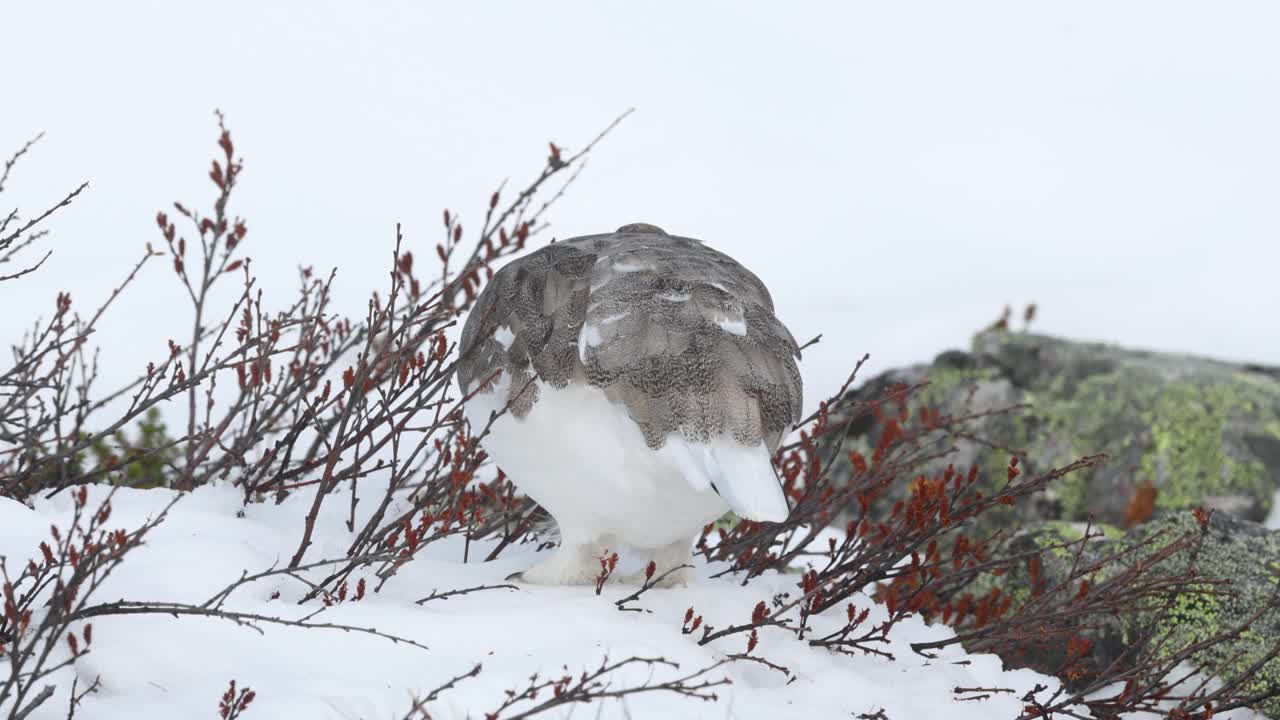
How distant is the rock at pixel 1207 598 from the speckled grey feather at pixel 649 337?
6.27ft

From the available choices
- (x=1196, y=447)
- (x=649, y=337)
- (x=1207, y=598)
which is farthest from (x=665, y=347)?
(x=1196, y=447)

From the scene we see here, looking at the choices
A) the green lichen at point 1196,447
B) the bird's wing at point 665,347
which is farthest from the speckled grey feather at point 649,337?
the green lichen at point 1196,447

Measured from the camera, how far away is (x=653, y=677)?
2.97 metres

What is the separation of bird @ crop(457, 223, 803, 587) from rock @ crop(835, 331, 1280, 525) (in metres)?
4.43

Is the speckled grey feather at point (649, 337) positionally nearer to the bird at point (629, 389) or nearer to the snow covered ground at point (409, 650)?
the bird at point (629, 389)

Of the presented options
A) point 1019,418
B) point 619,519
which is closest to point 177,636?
point 619,519

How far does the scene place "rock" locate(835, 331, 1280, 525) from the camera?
7.36 meters

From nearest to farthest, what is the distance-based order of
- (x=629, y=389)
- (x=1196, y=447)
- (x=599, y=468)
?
(x=629, y=389)
(x=599, y=468)
(x=1196, y=447)

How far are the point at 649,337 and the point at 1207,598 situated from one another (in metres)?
2.80

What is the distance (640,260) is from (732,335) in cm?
37

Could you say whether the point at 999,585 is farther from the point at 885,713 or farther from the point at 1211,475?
the point at 1211,475

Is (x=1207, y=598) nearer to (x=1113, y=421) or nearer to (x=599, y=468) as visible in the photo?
(x=599, y=468)

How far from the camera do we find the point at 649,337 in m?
2.98

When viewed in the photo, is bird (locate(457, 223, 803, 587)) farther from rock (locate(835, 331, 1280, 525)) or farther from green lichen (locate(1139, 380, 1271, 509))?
green lichen (locate(1139, 380, 1271, 509))
